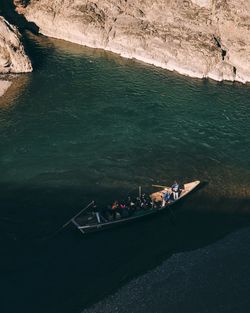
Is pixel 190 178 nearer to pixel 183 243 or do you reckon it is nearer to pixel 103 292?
pixel 183 243

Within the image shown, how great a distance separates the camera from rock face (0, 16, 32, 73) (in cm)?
9075

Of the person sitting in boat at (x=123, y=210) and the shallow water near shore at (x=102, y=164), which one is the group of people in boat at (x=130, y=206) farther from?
the shallow water near shore at (x=102, y=164)

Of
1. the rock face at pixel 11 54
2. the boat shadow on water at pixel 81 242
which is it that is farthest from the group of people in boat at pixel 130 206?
the rock face at pixel 11 54

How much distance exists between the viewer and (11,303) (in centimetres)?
4934

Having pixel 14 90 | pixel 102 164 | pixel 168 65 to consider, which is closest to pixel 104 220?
pixel 102 164

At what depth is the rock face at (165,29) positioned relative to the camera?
96875 mm

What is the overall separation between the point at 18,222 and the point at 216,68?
55300 mm

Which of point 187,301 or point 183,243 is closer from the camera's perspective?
point 187,301

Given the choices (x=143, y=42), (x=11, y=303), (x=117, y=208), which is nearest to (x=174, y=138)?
(x=117, y=208)

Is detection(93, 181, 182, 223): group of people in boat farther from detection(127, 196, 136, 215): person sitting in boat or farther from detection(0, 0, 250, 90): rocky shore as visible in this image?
detection(0, 0, 250, 90): rocky shore

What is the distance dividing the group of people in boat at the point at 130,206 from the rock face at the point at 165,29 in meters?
39.0

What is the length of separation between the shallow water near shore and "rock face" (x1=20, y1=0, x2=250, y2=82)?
317cm

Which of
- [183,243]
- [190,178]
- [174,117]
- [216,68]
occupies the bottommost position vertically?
[183,243]

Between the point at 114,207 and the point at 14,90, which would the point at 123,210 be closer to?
the point at 114,207
